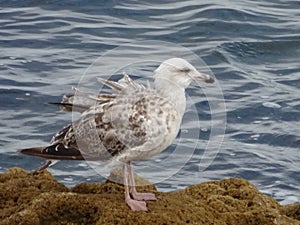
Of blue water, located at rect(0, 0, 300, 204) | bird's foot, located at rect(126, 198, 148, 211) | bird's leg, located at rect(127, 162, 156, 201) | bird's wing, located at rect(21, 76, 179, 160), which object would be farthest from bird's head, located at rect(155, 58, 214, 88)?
bird's foot, located at rect(126, 198, 148, 211)

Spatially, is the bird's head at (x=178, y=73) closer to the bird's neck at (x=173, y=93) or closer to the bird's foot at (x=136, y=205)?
the bird's neck at (x=173, y=93)

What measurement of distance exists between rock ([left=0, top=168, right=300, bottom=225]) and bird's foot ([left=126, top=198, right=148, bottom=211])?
1.5 inches

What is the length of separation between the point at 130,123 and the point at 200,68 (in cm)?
527

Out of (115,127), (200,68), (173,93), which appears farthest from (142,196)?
(200,68)

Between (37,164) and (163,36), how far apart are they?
4.83 meters

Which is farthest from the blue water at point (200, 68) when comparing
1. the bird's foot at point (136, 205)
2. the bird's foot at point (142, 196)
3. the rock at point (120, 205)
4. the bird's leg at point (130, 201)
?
the bird's foot at point (136, 205)

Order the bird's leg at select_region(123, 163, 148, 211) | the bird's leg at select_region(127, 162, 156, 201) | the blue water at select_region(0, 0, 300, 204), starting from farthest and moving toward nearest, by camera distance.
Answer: the blue water at select_region(0, 0, 300, 204), the bird's leg at select_region(127, 162, 156, 201), the bird's leg at select_region(123, 163, 148, 211)

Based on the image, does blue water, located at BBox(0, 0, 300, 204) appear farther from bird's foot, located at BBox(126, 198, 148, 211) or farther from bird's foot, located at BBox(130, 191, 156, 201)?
bird's foot, located at BBox(126, 198, 148, 211)

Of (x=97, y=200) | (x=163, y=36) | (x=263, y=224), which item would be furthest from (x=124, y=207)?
(x=163, y=36)

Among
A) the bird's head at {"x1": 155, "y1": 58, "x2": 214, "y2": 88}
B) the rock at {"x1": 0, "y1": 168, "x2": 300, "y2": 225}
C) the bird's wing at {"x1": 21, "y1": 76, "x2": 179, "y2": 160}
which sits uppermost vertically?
the bird's head at {"x1": 155, "y1": 58, "x2": 214, "y2": 88}

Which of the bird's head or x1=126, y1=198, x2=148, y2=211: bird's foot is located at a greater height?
the bird's head

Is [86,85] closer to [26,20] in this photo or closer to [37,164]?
[37,164]

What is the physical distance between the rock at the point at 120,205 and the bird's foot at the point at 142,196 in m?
0.06

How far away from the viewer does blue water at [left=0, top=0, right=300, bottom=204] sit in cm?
1056
